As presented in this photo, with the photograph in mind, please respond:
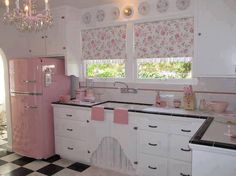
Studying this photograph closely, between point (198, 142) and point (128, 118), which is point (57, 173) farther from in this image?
point (198, 142)

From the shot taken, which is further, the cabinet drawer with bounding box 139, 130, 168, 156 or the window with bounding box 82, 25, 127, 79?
the window with bounding box 82, 25, 127, 79

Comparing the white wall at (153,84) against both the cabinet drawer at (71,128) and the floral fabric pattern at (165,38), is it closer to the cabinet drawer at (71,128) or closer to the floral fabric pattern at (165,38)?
the floral fabric pattern at (165,38)

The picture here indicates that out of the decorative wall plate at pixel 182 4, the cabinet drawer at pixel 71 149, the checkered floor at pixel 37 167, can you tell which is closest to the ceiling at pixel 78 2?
the decorative wall plate at pixel 182 4

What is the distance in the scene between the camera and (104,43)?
3705mm

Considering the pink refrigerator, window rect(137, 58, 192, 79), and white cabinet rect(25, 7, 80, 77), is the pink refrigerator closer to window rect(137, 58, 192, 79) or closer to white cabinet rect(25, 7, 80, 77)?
white cabinet rect(25, 7, 80, 77)

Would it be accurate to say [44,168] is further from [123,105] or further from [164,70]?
[164,70]

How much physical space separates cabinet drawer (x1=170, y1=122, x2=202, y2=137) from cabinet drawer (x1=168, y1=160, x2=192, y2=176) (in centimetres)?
35

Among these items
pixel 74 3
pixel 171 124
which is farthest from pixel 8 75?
pixel 171 124

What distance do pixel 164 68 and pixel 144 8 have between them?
2.98 ft

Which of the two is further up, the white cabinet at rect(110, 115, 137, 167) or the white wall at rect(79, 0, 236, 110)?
the white wall at rect(79, 0, 236, 110)

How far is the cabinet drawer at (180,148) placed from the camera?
8.47ft

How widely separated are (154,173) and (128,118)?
748mm

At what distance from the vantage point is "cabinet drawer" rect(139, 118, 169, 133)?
271 centimetres

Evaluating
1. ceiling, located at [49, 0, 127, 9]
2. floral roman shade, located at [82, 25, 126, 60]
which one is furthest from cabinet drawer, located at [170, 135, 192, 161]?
ceiling, located at [49, 0, 127, 9]
